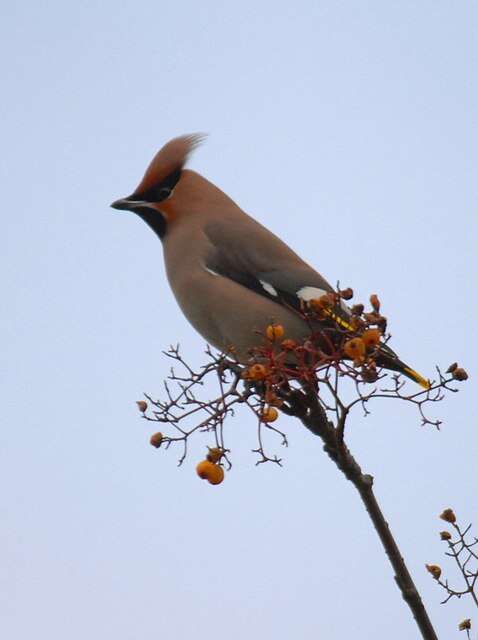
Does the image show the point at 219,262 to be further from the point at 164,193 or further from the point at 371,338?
the point at 371,338

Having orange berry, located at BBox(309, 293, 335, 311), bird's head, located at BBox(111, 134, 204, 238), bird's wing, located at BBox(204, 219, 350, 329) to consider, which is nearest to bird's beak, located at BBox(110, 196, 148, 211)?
bird's head, located at BBox(111, 134, 204, 238)

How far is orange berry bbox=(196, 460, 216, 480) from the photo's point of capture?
237 cm

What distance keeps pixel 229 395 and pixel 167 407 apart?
21 cm

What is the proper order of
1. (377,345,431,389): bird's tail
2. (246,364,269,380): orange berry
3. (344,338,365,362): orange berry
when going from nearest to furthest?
1. (344,338,365,362): orange berry
2. (246,364,269,380): orange berry
3. (377,345,431,389): bird's tail

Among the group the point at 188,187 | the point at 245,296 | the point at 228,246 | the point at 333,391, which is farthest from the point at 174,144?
the point at 333,391

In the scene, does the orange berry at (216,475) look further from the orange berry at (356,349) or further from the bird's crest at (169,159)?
the bird's crest at (169,159)

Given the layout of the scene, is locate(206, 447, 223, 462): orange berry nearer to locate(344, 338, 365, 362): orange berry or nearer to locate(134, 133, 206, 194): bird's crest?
locate(344, 338, 365, 362): orange berry

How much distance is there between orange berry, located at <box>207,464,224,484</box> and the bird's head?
215 cm

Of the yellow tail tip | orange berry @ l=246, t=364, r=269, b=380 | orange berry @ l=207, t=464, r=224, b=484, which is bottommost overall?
orange berry @ l=207, t=464, r=224, b=484

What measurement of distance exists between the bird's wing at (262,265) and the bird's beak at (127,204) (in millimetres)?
336

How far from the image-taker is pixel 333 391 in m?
2.27

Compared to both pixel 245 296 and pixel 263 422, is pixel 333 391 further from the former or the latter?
pixel 245 296

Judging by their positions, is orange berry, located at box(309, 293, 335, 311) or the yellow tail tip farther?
the yellow tail tip

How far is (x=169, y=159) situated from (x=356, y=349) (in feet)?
8.33
